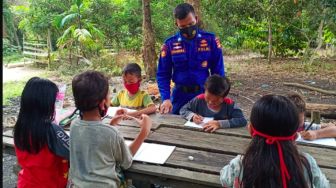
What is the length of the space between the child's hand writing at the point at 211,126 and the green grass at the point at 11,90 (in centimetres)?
544

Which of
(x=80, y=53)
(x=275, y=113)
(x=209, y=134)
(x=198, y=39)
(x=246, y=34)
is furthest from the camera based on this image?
(x=246, y=34)

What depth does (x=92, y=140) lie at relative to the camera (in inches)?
73.4

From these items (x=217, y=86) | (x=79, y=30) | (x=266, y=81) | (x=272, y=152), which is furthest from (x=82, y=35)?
(x=272, y=152)

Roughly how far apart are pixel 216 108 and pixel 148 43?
553cm

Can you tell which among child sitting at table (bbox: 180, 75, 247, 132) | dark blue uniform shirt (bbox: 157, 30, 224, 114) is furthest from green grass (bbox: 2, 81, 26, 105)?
child sitting at table (bbox: 180, 75, 247, 132)

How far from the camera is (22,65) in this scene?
13.6 metres

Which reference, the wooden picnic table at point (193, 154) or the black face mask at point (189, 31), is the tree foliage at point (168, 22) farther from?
the wooden picnic table at point (193, 154)

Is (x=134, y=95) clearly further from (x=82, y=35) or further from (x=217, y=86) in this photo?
(x=82, y=35)

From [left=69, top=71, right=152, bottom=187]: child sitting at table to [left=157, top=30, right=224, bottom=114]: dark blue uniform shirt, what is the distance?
1393 mm

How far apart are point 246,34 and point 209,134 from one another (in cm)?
1087

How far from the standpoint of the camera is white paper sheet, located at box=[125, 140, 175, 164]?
207cm

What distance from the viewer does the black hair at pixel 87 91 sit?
187cm

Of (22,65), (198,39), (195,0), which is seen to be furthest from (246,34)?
(198,39)

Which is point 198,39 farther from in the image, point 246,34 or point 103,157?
point 246,34
